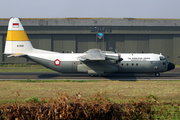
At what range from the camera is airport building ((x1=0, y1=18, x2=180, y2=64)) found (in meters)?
64.9

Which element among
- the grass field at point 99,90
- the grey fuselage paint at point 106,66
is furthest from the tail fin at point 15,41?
the grass field at point 99,90

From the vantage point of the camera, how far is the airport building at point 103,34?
64.9 meters

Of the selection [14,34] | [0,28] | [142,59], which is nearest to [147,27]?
[142,59]

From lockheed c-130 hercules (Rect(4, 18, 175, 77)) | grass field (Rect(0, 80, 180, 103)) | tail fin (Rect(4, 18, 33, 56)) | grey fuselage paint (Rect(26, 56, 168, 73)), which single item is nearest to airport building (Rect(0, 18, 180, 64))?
tail fin (Rect(4, 18, 33, 56))

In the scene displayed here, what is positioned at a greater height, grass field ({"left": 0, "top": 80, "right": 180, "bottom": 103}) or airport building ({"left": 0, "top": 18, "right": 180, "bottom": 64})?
airport building ({"left": 0, "top": 18, "right": 180, "bottom": 64})

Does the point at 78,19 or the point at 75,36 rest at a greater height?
the point at 78,19

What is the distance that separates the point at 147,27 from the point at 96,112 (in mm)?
60251

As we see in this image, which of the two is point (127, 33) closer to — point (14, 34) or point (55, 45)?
point (55, 45)

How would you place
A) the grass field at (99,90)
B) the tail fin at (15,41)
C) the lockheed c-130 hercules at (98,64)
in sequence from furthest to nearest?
the tail fin at (15,41) → the lockheed c-130 hercules at (98,64) → the grass field at (99,90)

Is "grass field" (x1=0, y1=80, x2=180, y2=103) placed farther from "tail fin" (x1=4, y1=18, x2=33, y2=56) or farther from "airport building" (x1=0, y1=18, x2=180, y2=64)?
"airport building" (x1=0, y1=18, x2=180, y2=64)

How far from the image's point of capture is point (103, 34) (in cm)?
6625

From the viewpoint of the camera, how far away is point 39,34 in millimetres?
65688

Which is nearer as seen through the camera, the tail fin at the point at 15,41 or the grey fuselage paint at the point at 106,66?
the grey fuselage paint at the point at 106,66

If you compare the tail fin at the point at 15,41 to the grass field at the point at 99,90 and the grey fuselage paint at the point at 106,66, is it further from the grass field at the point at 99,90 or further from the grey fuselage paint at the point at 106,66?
the grass field at the point at 99,90
